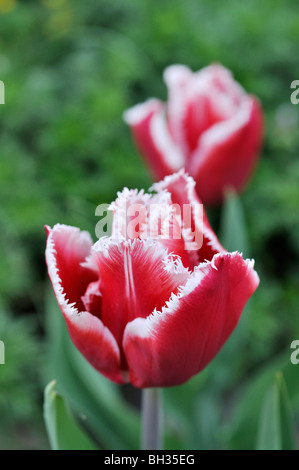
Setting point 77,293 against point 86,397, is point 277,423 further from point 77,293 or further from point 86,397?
point 86,397

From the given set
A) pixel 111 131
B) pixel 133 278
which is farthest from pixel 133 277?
pixel 111 131

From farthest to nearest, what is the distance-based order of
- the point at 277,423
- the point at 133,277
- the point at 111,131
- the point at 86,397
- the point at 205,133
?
1. the point at 111,131
2. the point at 205,133
3. the point at 86,397
4. the point at 277,423
5. the point at 133,277

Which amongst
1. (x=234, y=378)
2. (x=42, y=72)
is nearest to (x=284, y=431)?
(x=234, y=378)

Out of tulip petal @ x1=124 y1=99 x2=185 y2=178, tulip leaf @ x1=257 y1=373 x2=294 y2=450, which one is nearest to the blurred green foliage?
tulip petal @ x1=124 y1=99 x2=185 y2=178

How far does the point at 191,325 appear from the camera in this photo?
0.39 metres

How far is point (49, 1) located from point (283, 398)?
1.49 m

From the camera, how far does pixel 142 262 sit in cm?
38

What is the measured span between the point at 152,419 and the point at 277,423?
10cm

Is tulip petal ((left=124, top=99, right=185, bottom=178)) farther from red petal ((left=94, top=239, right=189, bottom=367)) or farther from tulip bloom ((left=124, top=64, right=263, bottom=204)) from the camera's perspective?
red petal ((left=94, top=239, right=189, bottom=367))

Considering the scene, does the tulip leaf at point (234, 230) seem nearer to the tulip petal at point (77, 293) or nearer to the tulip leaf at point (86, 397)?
Answer: the tulip leaf at point (86, 397)

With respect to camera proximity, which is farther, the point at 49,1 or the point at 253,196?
the point at 49,1

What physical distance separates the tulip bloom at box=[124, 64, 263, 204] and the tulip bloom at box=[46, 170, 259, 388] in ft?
1.52

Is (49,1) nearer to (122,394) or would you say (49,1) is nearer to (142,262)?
(122,394)

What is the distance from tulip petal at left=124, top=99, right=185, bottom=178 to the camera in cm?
88
